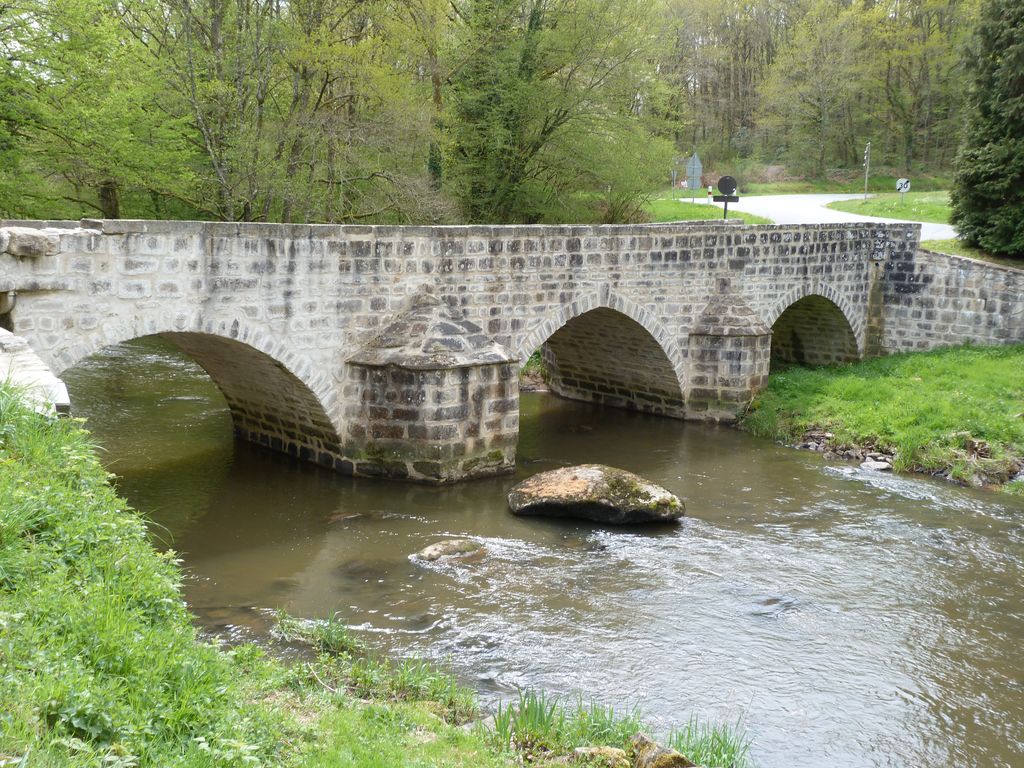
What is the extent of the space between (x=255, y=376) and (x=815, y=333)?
11389mm

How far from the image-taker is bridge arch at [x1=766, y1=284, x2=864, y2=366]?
1867 centimetres

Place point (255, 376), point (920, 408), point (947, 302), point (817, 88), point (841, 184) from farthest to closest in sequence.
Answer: point (817, 88) < point (841, 184) < point (947, 302) < point (920, 408) < point (255, 376)

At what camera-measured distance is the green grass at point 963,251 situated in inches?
754

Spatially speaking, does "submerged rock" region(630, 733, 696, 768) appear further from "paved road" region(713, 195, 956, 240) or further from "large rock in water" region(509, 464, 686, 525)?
"paved road" region(713, 195, 956, 240)

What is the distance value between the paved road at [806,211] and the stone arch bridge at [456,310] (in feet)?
11.8

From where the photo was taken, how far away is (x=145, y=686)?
414 cm

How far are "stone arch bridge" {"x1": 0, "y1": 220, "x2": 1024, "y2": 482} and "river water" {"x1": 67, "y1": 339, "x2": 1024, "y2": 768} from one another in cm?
91

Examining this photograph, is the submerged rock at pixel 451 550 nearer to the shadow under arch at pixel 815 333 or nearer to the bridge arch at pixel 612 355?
the bridge arch at pixel 612 355

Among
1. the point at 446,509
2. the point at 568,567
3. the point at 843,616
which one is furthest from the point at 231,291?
the point at 843,616

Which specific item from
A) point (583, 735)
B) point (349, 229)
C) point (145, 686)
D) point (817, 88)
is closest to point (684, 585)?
point (583, 735)

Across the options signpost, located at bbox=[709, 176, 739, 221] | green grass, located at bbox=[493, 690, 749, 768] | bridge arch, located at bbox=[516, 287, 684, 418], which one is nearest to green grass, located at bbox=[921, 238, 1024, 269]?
signpost, located at bbox=[709, 176, 739, 221]

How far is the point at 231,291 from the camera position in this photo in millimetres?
10930

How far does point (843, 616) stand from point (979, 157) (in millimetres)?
13692

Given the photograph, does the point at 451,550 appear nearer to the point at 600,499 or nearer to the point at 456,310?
the point at 600,499
